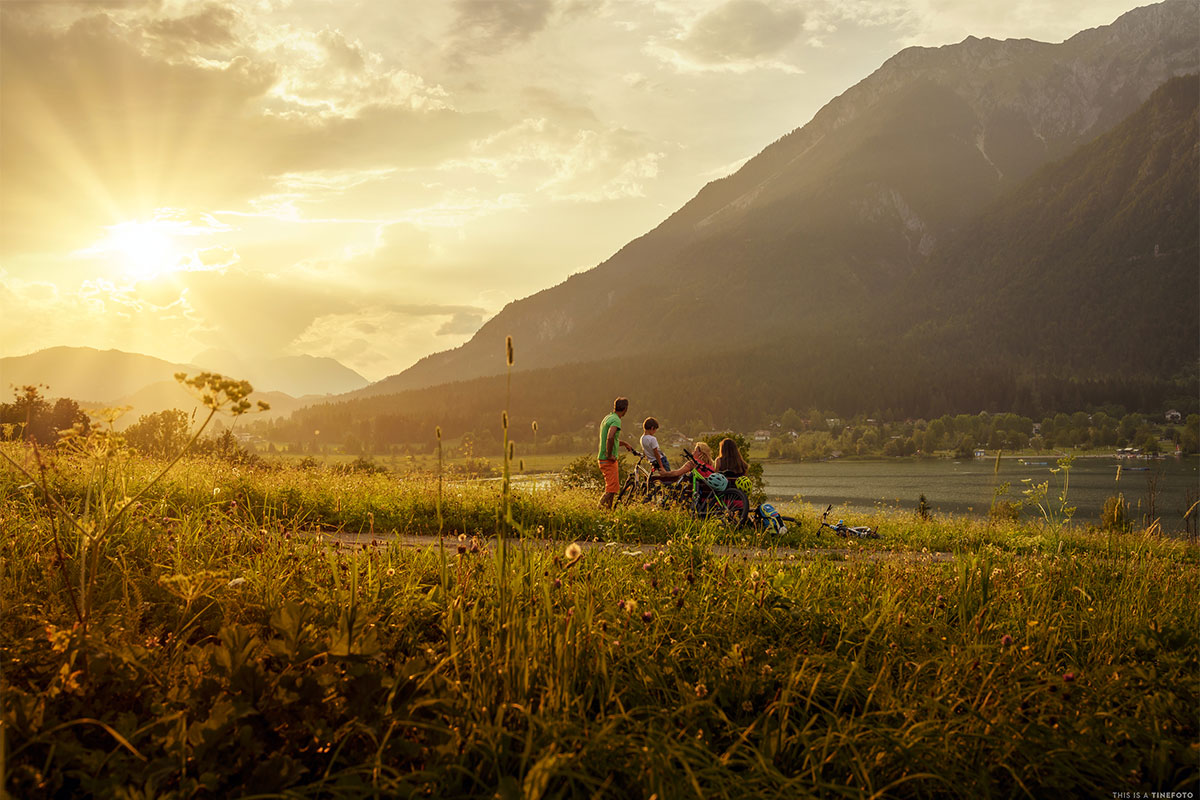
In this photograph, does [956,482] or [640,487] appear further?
[956,482]

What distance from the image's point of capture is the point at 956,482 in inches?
3925

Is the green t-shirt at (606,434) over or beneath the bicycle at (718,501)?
over

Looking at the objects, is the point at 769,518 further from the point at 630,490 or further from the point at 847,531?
the point at 630,490

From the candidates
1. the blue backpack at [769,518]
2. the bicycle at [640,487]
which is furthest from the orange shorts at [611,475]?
the blue backpack at [769,518]

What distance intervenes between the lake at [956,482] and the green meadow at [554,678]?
54940mm

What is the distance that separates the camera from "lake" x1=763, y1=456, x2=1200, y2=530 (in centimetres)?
7244

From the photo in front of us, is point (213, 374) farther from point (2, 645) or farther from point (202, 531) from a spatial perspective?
point (202, 531)

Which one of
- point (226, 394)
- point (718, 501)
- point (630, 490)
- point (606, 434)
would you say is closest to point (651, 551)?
point (718, 501)

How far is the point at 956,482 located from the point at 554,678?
108307 mm

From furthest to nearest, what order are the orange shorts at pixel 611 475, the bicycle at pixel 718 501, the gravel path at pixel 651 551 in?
the orange shorts at pixel 611 475 → the bicycle at pixel 718 501 → the gravel path at pixel 651 551

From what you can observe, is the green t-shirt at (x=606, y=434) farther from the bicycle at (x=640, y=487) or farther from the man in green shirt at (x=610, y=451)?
the bicycle at (x=640, y=487)

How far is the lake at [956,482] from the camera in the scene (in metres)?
72.4

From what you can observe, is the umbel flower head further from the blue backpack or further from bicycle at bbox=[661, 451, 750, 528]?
the blue backpack

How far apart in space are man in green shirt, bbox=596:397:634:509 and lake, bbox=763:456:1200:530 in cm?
4654
